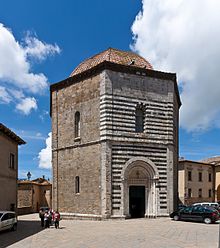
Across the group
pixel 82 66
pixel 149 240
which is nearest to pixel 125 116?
pixel 82 66

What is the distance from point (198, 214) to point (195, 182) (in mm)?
28890

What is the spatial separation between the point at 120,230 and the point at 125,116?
10.4 metres

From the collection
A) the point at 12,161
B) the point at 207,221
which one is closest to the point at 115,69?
the point at 12,161

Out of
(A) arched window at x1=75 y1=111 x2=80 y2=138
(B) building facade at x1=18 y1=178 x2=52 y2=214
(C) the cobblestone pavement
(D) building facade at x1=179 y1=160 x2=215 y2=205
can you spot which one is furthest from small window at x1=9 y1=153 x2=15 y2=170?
(D) building facade at x1=179 y1=160 x2=215 y2=205

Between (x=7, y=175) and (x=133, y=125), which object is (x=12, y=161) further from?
(x=133, y=125)

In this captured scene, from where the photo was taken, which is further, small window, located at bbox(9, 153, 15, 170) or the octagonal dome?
the octagonal dome

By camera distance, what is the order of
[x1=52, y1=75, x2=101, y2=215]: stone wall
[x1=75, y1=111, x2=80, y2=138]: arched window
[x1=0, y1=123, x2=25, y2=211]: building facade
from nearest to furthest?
[x1=0, y1=123, x2=25, y2=211]: building facade
[x1=52, y1=75, x2=101, y2=215]: stone wall
[x1=75, y1=111, x2=80, y2=138]: arched window

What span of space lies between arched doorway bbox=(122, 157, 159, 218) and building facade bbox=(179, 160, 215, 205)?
25.1 metres

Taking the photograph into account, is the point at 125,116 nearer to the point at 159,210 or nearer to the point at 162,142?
the point at 162,142

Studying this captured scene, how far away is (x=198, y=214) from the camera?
26438mm

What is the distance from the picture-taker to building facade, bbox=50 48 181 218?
2728 centimetres

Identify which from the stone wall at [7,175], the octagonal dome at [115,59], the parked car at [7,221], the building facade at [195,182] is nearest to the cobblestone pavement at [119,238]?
the parked car at [7,221]

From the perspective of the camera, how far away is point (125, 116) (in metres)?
28.2

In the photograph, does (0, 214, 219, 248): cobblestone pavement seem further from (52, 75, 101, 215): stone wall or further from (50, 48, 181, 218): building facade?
(52, 75, 101, 215): stone wall
